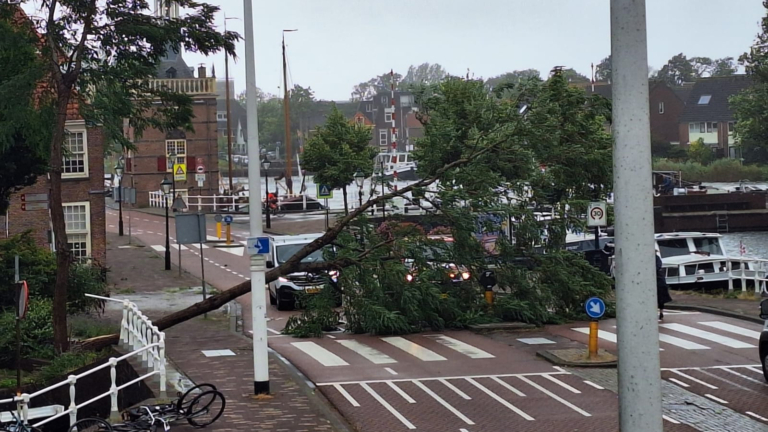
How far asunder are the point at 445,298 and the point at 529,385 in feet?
20.2

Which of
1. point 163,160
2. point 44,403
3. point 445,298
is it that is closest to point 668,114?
point 163,160

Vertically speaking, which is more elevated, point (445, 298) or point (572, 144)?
point (572, 144)

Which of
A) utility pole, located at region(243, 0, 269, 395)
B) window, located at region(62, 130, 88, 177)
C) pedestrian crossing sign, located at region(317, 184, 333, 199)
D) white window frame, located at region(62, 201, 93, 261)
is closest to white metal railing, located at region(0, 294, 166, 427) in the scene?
utility pole, located at region(243, 0, 269, 395)

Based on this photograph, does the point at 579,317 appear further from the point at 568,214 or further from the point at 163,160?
the point at 163,160

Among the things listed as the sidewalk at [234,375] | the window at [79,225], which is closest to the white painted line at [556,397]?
the sidewalk at [234,375]

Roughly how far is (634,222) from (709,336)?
54.5 ft

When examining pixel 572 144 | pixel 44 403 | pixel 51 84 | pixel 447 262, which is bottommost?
pixel 44 403

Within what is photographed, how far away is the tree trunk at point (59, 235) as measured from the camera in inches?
782

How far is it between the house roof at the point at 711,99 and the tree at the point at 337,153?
243 ft

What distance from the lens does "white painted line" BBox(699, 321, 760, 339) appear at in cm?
2167

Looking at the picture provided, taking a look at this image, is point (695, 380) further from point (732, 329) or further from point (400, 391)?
point (732, 329)

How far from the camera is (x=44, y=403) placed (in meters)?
17.0

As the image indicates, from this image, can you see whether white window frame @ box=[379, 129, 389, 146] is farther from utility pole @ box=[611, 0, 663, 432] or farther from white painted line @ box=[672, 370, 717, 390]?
utility pole @ box=[611, 0, 663, 432]

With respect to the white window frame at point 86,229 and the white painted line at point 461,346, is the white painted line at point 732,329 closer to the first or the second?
the white painted line at point 461,346
